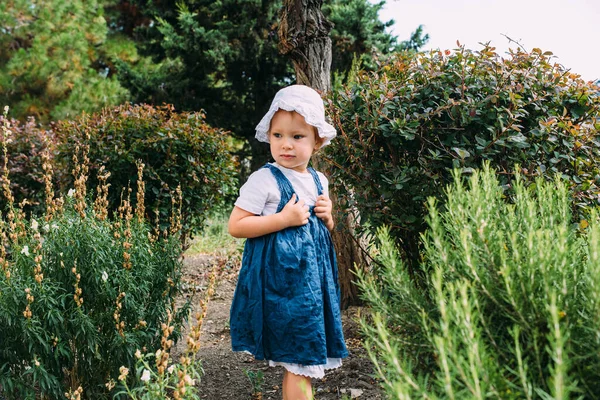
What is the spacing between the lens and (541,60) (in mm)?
3256

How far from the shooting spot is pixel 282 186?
2633 millimetres

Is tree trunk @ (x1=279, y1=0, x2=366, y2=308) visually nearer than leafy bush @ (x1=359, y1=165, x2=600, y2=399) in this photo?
No

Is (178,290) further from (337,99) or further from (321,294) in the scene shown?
(337,99)

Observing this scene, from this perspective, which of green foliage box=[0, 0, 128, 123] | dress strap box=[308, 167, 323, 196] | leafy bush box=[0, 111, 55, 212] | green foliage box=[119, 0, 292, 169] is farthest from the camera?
green foliage box=[0, 0, 128, 123]

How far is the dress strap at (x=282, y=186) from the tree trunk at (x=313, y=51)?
4.67 feet

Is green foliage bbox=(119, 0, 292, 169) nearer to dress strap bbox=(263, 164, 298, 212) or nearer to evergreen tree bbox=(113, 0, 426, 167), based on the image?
evergreen tree bbox=(113, 0, 426, 167)

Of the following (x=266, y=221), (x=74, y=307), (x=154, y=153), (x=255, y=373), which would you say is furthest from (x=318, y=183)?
(x=154, y=153)

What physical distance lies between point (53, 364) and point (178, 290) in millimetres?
725

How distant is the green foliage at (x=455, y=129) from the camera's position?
113 inches

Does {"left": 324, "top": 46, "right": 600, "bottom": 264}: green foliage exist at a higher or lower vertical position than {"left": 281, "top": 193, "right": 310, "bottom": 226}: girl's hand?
higher

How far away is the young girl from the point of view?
2463mm

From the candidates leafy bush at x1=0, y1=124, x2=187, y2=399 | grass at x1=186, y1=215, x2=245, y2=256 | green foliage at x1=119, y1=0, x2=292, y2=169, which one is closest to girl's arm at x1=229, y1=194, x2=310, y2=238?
leafy bush at x1=0, y1=124, x2=187, y2=399

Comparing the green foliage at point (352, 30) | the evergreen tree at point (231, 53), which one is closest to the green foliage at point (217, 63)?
the evergreen tree at point (231, 53)

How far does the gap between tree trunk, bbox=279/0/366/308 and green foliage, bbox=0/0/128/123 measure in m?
10.3
